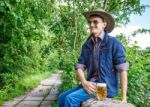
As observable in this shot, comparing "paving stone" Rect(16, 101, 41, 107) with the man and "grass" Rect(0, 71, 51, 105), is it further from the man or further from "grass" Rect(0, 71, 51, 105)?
the man

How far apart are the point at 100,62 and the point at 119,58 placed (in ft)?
0.79

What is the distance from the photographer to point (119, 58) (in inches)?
197

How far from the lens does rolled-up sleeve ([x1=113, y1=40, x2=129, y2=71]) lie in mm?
4979

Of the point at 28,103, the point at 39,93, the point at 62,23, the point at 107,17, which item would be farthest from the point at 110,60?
the point at 39,93

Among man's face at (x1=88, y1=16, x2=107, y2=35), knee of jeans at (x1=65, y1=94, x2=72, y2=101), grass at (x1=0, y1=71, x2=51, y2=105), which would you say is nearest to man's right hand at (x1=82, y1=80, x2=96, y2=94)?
knee of jeans at (x1=65, y1=94, x2=72, y2=101)

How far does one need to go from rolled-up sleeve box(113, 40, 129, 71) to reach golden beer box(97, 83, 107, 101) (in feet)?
1.17

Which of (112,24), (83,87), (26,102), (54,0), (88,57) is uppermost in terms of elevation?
(54,0)

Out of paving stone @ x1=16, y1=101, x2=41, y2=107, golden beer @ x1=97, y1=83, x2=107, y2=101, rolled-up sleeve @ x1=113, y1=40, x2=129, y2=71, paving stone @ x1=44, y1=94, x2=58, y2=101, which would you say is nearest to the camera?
golden beer @ x1=97, y1=83, x2=107, y2=101

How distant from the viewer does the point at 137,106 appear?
307 inches

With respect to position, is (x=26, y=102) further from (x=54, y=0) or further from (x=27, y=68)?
(x=27, y=68)

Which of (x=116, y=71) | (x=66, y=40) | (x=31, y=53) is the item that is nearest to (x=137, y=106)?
(x=116, y=71)

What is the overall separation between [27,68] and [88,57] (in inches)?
456

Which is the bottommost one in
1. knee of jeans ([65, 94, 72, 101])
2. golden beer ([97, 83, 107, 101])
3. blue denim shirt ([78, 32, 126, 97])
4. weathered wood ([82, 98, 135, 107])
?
weathered wood ([82, 98, 135, 107])

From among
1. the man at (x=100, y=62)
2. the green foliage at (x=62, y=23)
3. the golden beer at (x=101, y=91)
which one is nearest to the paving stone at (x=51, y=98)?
the green foliage at (x=62, y=23)
